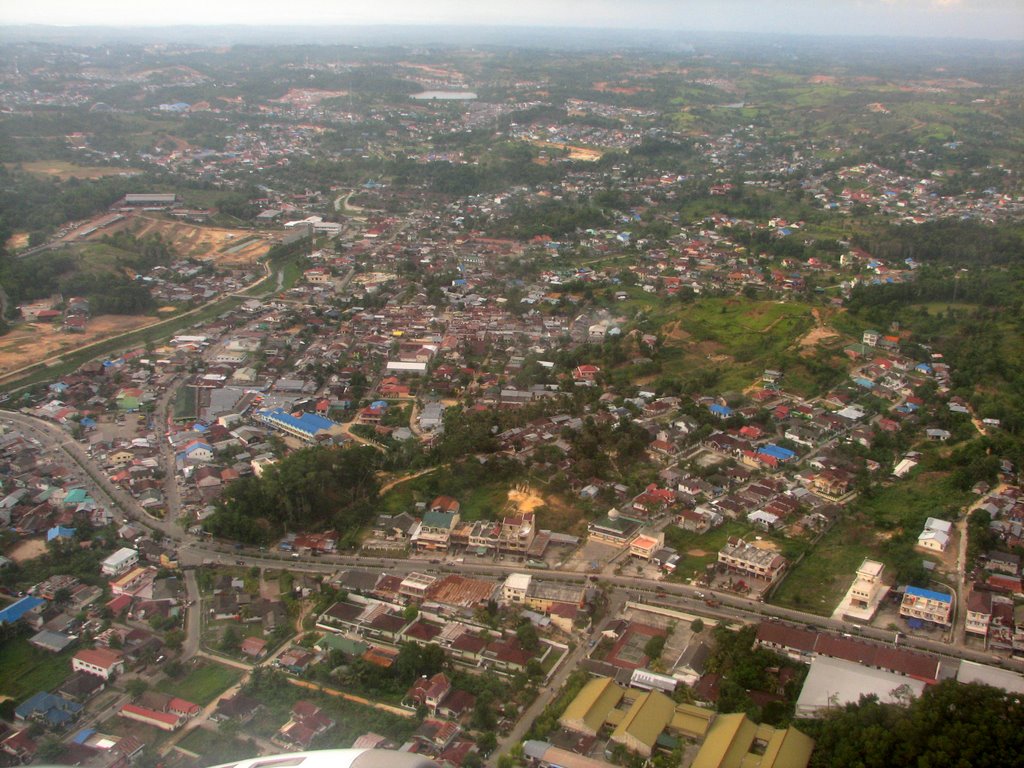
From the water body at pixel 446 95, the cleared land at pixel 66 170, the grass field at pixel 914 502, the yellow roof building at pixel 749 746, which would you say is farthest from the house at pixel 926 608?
the water body at pixel 446 95

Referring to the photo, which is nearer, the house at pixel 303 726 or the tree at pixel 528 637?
the house at pixel 303 726

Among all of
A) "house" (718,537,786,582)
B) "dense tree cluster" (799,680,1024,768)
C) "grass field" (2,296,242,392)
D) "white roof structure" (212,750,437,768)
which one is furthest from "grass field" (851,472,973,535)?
"grass field" (2,296,242,392)

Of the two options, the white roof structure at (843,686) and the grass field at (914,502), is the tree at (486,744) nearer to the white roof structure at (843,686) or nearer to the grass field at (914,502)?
the white roof structure at (843,686)

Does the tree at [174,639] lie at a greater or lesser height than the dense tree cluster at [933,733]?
lesser

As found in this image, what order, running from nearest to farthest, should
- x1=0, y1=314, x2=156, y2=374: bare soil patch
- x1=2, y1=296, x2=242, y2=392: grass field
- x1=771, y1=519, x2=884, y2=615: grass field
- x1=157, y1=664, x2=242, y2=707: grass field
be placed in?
x1=157, y1=664, x2=242, y2=707: grass field < x1=771, y1=519, x2=884, y2=615: grass field < x1=2, y1=296, x2=242, y2=392: grass field < x1=0, y1=314, x2=156, y2=374: bare soil patch

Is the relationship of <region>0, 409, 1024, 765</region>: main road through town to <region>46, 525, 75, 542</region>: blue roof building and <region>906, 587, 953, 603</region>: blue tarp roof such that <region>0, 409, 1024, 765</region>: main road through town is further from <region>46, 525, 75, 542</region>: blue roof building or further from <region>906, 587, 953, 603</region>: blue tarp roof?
<region>46, 525, 75, 542</region>: blue roof building

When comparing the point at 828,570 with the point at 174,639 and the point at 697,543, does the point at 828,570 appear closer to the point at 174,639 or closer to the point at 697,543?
the point at 697,543

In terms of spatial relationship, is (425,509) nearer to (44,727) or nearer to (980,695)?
(44,727)
